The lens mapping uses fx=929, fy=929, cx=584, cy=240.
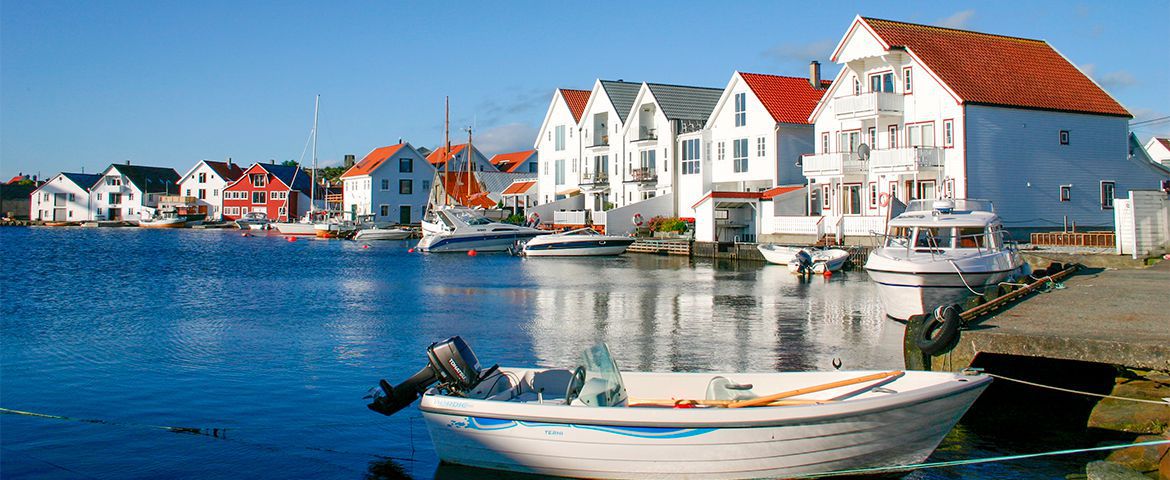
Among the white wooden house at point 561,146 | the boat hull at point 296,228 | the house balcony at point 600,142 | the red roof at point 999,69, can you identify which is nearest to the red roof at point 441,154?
the boat hull at point 296,228

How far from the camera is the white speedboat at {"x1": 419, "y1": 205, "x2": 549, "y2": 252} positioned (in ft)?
202

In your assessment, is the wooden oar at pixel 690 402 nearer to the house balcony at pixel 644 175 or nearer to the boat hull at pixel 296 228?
the house balcony at pixel 644 175

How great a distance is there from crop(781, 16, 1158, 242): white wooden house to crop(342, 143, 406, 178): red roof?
6145 cm

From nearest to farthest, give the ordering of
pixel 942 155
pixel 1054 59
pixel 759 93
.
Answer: pixel 942 155 → pixel 1054 59 → pixel 759 93

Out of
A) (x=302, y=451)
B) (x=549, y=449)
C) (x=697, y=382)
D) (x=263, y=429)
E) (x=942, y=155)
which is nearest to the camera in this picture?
(x=549, y=449)

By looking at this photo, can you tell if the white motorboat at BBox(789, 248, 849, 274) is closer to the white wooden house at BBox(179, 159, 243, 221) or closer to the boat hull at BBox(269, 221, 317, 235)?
the boat hull at BBox(269, 221, 317, 235)

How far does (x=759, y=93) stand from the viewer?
56250 millimetres

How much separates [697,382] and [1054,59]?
46403 mm

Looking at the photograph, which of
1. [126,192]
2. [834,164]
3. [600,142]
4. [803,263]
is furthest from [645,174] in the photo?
[126,192]

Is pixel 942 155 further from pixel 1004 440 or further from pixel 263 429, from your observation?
pixel 263 429

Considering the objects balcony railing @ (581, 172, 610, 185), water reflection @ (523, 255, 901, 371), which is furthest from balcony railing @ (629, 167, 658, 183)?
water reflection @ (523, 255, 901, 371)

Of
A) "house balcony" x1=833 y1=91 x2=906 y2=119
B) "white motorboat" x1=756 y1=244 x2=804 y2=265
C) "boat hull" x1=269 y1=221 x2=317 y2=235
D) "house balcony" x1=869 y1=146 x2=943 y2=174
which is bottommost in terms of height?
"white motorboat" x1=756 y1=244 x2=804 y2=265

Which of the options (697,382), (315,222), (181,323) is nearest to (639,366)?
(697,382)

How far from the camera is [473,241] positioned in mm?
61938
